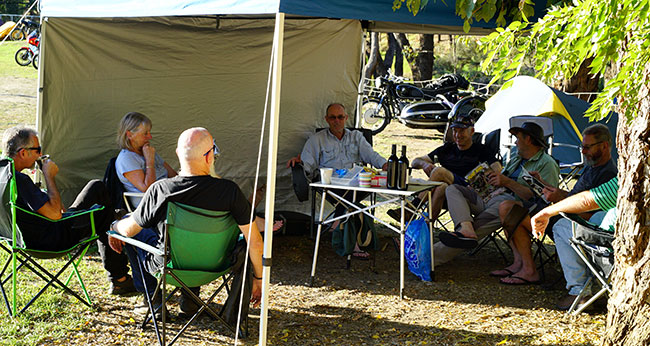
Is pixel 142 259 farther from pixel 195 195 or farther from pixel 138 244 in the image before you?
pixel 195 195

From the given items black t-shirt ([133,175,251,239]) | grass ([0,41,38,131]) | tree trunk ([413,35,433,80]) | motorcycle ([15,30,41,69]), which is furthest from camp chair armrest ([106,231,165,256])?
motorcycle ([15,30,41,69])

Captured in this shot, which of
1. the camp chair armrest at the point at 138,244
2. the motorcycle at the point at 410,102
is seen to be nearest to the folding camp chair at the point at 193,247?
the camp chair armrest at the point at 138,244

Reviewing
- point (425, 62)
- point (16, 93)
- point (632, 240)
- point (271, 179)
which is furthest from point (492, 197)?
point (425, 62)

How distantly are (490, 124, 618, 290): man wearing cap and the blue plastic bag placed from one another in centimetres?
49

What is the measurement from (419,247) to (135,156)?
1.78 metres

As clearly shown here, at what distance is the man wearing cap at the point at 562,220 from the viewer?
393 centimetres

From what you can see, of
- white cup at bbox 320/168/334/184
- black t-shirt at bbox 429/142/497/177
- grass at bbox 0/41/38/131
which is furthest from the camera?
grass at bbox 0/41/38/131

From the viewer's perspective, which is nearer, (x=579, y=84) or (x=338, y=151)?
(x=338, y=151)

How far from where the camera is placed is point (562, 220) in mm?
3969

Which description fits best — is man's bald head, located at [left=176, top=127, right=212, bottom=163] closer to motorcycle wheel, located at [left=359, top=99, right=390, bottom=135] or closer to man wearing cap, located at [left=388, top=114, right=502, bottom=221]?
man wearing cap, located at [left=388, top=114, right=502, bottom=221]

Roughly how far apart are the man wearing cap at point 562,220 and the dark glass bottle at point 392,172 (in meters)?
0.76

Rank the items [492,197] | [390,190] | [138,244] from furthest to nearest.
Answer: [492,197]
[390,190]
[138,244]

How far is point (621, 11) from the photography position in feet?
6.04

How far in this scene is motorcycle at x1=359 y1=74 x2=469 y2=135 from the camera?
41.0 ft
